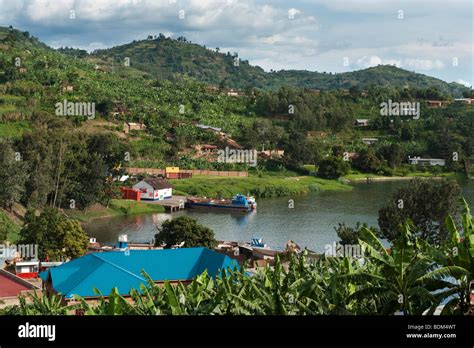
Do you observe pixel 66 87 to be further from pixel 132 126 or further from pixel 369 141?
pixel 369 141

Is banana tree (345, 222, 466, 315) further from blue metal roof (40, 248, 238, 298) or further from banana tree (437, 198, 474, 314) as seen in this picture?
blue metal roof (40, 248, 238, 298)

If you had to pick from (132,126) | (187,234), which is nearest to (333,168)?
(132,126)

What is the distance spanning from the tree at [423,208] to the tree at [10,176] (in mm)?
10816

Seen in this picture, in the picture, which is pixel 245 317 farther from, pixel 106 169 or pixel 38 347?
pixel 106 169

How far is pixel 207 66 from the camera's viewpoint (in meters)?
85.2

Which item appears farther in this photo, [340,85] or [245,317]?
[340,85]

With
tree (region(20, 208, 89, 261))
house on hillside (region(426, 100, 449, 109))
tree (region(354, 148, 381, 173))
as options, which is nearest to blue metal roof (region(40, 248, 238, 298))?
tree (region(20, 208, 89, 261))

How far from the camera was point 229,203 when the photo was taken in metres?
26.6

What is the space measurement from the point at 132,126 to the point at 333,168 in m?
10.1

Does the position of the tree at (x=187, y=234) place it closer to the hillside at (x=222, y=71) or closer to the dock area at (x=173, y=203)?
the dock area at (x=173, y=203)

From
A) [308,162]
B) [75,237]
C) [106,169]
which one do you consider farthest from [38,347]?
[308,162]

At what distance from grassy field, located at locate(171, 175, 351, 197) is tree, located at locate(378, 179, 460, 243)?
43.9 ft

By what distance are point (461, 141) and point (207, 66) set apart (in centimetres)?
5121

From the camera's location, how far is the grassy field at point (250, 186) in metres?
29.1
